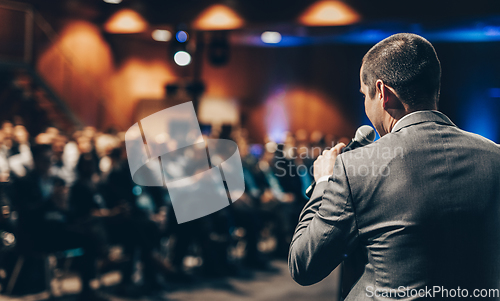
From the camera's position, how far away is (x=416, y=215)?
84 centimetres

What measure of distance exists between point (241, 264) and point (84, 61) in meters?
7.20

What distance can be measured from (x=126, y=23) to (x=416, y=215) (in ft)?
28.6

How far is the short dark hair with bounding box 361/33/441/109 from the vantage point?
90 centimetres

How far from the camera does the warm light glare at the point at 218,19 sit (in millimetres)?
7328

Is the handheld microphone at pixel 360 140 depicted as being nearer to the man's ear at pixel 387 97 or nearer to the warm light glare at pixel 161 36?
the man's ear at pixel 387 97

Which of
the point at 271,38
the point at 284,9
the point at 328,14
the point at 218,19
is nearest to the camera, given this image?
the point at 328,14

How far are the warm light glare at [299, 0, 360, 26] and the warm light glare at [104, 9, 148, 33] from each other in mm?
3157

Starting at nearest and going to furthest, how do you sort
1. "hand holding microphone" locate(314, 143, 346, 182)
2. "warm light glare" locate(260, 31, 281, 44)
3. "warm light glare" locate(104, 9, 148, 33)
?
1. "hand holding microphone" locate(314, 143, 346, 182)
2. "warm light glare" locate(104, 9, 148, 33)
3. "warm light glare" locate(260, 31, 281, 44)

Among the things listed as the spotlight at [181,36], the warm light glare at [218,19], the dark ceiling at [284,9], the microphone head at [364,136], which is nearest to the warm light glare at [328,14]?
the dark ceiling at [284,9]

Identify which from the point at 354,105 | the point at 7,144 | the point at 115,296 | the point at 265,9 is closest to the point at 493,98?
the point at 354,105

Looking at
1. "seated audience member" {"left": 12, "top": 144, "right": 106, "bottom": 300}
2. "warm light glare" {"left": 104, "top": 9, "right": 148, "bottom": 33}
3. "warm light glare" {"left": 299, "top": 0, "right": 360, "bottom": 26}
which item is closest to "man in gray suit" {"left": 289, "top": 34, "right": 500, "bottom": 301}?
"seated audience member" {"left": 12, "top": 144, "right": 106, "bottom": 300}

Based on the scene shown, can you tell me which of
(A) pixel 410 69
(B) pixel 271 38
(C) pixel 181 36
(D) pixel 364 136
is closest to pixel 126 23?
(C) pixel 181 36

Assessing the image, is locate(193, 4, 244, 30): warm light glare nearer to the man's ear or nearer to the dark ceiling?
the dark ceiling

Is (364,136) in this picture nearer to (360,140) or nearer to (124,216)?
Answer: (360,140)
